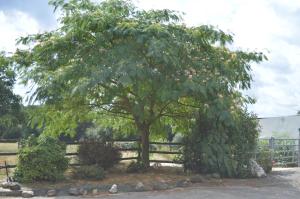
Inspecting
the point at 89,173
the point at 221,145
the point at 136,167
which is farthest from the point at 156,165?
the point at 89,173

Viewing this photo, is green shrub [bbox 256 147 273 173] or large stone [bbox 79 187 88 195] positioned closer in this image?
large stone [bbox 79 187 88 195]

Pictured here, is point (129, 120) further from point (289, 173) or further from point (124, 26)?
point (289, 173)

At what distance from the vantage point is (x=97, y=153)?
14992mm

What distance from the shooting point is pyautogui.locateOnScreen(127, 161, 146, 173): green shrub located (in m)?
15.0

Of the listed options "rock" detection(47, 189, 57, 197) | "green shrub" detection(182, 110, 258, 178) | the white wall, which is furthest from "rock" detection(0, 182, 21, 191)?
the white wall

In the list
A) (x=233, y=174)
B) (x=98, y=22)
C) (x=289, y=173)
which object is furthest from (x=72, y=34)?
(x=289, y=173)

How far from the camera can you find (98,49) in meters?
13.1

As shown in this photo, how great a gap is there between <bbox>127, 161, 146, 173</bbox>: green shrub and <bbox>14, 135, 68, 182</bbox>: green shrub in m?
2.77

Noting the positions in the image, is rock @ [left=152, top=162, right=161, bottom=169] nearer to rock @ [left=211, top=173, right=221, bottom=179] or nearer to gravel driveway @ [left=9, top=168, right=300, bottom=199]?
rock @ [left=211, top=173, right=221, bottom=179]

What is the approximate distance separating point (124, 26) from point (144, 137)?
4.54 metres

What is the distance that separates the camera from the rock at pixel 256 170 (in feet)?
49.8

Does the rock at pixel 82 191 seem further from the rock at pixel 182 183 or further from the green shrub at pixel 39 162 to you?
the rock at pixel 182 183

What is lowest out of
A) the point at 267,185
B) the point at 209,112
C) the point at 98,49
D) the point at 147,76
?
the point at 267,185

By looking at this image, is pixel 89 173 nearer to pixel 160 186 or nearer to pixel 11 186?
pixel 160 186
